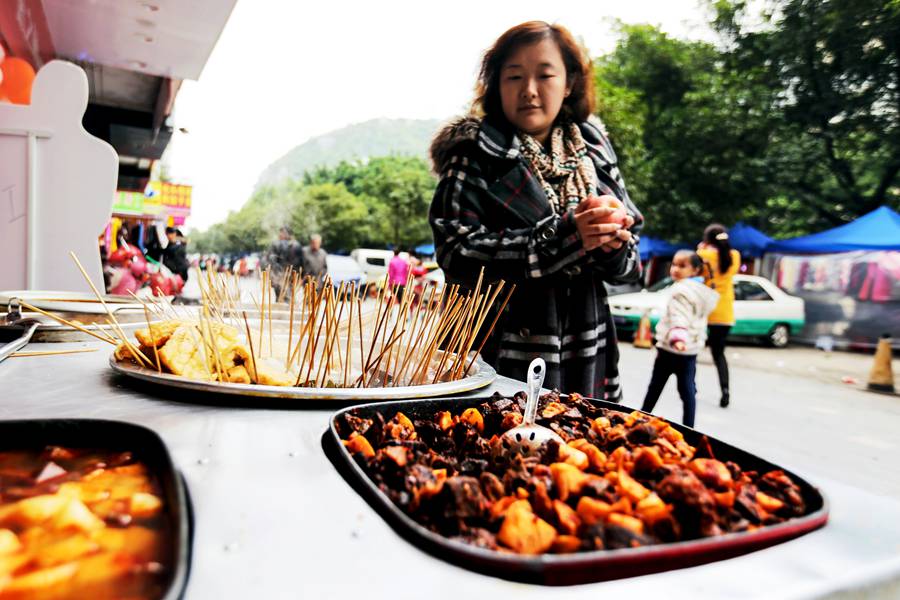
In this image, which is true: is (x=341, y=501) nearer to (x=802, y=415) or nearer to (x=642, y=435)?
(x=642, y=435)

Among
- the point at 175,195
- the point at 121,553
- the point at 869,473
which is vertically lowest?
the point at 869,473

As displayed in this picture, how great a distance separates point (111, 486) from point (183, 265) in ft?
20.4

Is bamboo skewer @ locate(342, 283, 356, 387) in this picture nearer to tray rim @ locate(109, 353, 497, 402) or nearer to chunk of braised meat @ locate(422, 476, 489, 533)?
tray rim @ locate(109, 353, 497, 402)

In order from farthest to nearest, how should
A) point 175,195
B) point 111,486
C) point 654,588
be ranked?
point 175,195 < point 111,486 < point 654,588

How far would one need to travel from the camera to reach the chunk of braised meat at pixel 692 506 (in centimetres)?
54

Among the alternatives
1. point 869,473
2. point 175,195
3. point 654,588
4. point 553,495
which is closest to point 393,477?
point 553,495

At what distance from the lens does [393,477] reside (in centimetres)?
64

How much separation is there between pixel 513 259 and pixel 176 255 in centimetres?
549

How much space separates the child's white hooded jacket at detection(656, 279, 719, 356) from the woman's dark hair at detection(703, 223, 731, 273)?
4.12 ft

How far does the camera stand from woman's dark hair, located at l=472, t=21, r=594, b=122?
1.65m

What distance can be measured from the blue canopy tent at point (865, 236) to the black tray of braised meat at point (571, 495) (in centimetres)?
1084

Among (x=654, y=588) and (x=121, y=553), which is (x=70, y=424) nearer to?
(x=121, y=553)

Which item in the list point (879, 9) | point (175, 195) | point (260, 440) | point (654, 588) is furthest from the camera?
point (175, 195)

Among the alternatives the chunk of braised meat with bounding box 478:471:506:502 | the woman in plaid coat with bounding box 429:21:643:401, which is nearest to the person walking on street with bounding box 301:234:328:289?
the woman in plaid coat with bounding box 429:21:643:401
